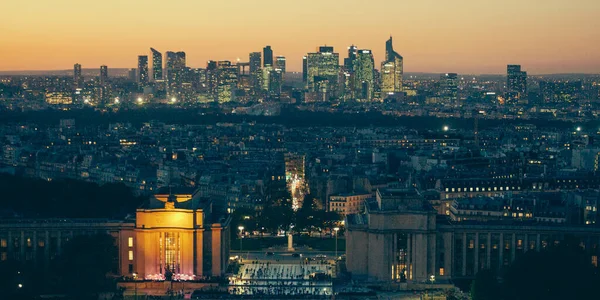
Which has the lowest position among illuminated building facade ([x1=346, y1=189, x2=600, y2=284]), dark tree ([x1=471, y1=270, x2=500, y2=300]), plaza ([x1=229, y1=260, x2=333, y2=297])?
plaza ([x1=229, y1=260, x2=333, y2=297])

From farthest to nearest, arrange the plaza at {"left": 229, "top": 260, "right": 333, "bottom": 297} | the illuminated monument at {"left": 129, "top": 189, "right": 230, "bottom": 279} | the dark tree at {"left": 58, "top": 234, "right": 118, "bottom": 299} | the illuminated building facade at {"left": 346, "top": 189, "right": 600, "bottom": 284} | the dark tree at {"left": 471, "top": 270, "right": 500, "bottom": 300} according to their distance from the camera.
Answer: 1. the illuminated monument at {"left": 129, "top": 189, "right": 230, "bottom": 279}
2. the illuminated building facade at {"left": 346, "top": 189, "right": 600, "bottom": 284}
3. the plaza at {"left": 229, "top": 260, "right": 333, "bottom": 297}
4. the dark tree at {"left": 58, "top": 234, "right": 118, "bottom": 299}
5. the dark tree at {"left": 471, "top": 270, "right": 500, "bottom": 300}

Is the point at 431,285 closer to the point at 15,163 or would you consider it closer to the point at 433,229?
the point at 433,229

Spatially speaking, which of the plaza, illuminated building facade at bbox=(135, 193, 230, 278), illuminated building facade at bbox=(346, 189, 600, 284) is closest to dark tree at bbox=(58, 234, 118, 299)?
illuminated building facade at bbox=(135, 193, 230, 278)

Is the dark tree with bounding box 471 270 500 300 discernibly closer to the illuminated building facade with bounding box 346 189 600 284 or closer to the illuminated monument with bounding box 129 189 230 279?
the illuminated building facade with bounding box 346 189 600 284

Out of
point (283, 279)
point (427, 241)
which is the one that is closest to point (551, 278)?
point (427, 241)

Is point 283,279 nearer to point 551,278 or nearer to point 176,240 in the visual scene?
point 176,240

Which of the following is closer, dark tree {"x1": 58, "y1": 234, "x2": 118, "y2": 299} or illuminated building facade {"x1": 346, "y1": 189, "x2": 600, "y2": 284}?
dark tree {"x1": 58, "y1": 234, "x2": 118, "y2": 299}

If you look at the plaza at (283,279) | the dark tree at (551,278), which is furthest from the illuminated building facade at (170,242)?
the dark tree at (551,278)

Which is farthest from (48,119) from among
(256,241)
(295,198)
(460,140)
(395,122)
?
A: (256,241)

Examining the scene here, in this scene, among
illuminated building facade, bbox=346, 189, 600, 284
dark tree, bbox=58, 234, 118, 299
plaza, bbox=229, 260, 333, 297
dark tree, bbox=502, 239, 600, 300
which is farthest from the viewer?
illuminated building facade, bbox=346, 189, 600, 284
